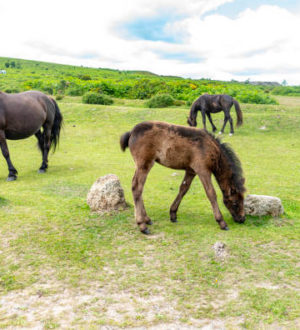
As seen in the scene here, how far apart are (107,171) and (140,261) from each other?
6303mm

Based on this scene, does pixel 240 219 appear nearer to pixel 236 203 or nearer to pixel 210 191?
pixel 236 203

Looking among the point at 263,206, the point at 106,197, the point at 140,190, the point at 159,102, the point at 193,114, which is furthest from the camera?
the point at 159,102

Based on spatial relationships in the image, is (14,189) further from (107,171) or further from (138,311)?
(138,311)

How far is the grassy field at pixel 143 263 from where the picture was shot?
3.54m

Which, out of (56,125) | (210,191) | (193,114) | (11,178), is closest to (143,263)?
(210,191)

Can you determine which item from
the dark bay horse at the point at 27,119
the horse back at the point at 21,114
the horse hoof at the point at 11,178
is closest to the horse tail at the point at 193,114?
the dark bay horse at the point at 27,119

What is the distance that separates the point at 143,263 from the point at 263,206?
9.15ft

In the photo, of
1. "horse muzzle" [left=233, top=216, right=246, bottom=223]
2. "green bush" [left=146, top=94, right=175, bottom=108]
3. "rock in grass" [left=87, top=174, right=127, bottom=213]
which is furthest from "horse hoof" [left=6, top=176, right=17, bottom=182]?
"green bush" [left=146, top=94, right=175, bottom=108]

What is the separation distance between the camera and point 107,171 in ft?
35.4

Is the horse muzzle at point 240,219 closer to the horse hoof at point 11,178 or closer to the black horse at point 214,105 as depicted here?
the horse hoof at point 11,178

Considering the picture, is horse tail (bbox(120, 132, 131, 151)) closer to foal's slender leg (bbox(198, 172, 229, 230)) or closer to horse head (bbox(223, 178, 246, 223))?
foal's slender leg (bbox(198, 172, 229, 230))

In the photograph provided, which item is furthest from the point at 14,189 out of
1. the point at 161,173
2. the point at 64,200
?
the point at 161,173

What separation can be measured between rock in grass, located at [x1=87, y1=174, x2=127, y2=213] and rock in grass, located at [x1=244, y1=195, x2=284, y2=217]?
101 inches

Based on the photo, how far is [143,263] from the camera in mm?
4691
